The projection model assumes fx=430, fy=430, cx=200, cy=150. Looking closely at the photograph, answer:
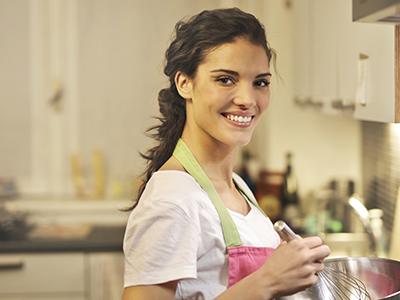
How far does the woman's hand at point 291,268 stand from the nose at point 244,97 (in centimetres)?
28

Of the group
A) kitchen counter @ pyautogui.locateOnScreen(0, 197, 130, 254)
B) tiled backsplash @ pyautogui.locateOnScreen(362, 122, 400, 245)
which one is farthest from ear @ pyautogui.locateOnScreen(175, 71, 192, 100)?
kitchen counter @ pyautogui.locateOnScreen(0, 197, 130, 254)

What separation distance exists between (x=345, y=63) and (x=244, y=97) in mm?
591

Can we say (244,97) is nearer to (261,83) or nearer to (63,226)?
(261,83)

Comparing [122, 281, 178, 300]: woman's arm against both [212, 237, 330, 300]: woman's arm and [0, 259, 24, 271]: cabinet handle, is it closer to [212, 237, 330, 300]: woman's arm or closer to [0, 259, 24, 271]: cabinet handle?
[212, 237, 330, 300]: woman's arm

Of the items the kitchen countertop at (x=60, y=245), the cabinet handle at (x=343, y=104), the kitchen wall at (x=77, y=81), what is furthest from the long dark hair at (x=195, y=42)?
the kitchen wall at (x=77, y=81)

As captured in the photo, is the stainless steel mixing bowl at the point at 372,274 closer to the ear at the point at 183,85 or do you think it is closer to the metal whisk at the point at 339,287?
the metal whisk at the point at 339,287

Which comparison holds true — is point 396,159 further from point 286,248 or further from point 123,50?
point 123,50

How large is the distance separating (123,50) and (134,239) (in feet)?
6.99

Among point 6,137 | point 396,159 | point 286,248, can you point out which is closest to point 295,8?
point 396,159

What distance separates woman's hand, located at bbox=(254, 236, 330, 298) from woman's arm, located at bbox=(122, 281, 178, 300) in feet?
0.49

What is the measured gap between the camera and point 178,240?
0.72 meters

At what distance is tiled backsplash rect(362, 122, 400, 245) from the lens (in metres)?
1.63

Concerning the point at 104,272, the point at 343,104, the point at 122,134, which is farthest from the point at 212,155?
the point at 122,134

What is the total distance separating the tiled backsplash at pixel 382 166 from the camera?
64.3 inches
